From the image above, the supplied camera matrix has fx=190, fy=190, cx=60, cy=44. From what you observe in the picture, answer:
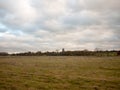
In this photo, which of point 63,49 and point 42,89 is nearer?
point 42,89

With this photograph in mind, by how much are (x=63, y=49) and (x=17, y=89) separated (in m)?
169

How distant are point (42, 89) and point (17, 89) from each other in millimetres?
2055

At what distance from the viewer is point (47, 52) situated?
612 ft

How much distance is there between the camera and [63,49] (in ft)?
607

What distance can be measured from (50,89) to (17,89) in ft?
8.91

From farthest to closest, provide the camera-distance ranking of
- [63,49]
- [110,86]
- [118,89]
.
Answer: [63,49] < [110,86] < [118,89]

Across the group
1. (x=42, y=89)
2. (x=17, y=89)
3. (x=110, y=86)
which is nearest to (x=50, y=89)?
(x=42, y=89)

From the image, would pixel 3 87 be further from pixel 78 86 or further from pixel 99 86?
pixel 99 86

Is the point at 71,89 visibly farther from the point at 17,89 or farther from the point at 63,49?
the point at 63,49

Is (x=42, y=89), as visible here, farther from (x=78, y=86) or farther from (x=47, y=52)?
(x=47, y=52)

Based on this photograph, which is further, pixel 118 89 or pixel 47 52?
pixel 47 52

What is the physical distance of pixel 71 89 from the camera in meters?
15.8

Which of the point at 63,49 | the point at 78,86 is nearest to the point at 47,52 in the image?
the point at 63,49

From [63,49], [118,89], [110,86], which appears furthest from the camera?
[63,49]
